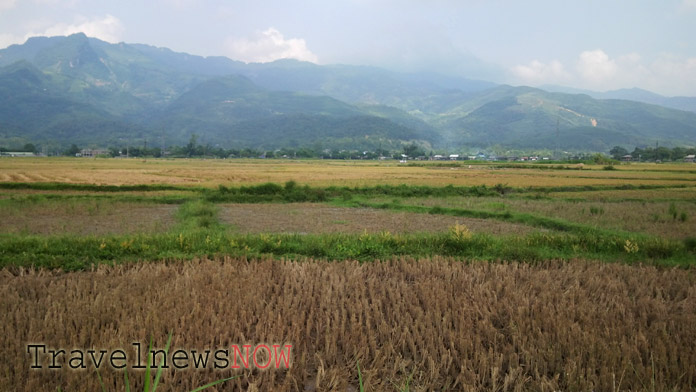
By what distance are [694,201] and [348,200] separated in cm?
1972

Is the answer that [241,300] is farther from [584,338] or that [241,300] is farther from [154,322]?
[584,338]

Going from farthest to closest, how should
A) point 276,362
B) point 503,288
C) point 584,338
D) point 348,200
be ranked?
point 348,200
point 503,288
point 584,338
point 276,362

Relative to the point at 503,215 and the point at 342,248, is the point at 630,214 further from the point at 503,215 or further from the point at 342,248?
the point at 342,248

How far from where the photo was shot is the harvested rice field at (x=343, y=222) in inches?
517

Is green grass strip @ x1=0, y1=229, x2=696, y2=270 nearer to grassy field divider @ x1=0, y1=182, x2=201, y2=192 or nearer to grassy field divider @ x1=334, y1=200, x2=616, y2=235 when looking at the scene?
grassy field divider @ x1=334, y1=200, x2=616, y2=235

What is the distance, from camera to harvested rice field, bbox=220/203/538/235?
13.1 meters

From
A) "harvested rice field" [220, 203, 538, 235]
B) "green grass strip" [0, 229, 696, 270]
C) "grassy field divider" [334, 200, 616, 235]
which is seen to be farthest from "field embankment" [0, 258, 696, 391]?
"grassy field divider" [334, 200, 616, 235]

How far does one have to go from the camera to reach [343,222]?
14.8m

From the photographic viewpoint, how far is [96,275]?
5820 millimetres

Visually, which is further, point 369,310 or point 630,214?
point 630,214

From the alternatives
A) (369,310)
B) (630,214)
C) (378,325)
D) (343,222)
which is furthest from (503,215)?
(378,325)

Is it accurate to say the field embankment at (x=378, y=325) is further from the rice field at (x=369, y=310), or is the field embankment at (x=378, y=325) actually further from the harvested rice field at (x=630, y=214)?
the harvested rice field at (x=630, y=214)

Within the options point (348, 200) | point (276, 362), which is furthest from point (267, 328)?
point (348, 200)

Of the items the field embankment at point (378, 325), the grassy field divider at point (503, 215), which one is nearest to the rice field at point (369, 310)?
the field embankment at point (378, 325)
